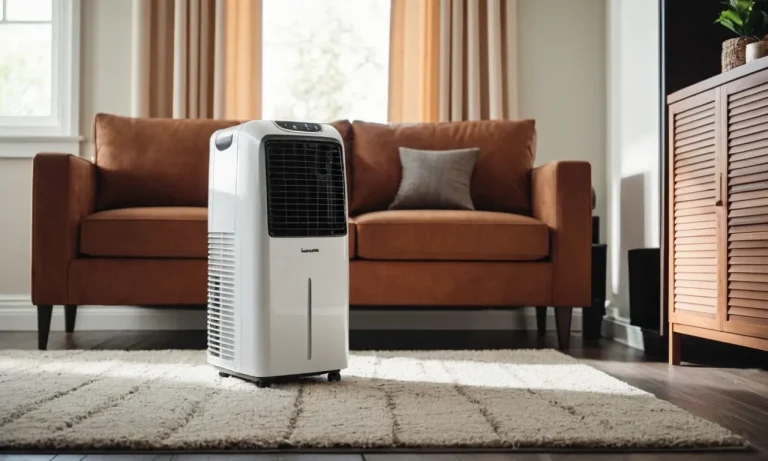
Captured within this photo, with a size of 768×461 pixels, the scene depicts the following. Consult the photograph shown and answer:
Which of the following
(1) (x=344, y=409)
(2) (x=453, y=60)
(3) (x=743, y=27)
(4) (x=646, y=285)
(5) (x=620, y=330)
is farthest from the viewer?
(2) (x=453, y=60)

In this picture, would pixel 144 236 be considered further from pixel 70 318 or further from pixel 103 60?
pixel 103 60

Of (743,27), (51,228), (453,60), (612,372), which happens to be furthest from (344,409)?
(453,60)

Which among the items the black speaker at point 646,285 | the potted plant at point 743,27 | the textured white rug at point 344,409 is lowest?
the textured white rug at point 344,409

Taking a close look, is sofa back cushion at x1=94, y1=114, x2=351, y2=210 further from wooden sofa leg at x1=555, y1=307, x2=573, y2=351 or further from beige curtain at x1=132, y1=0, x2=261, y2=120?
wooden sofa leg at x1=555, y1=307, x2=573, y2=351

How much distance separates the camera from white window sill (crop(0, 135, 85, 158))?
3.66 metres

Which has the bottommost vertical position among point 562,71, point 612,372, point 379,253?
point 612,372

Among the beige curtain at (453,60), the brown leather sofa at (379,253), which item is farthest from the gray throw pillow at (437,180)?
the beige curtain at (453,60)

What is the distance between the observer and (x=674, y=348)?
2633 millimetres

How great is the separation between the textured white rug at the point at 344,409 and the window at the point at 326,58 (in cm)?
189

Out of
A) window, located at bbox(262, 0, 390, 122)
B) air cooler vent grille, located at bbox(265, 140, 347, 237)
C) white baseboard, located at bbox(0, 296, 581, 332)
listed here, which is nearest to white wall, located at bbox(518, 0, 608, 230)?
window, located at bbox(262, 0, 390, 122)

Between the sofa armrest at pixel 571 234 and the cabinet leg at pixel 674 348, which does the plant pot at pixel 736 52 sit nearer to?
the sofa armrest at pixel 571 234

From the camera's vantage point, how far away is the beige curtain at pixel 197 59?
3.66 m

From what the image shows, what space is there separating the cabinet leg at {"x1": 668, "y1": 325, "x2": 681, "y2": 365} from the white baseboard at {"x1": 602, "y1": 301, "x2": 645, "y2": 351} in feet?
1.02

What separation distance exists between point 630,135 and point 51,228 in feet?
7.81
